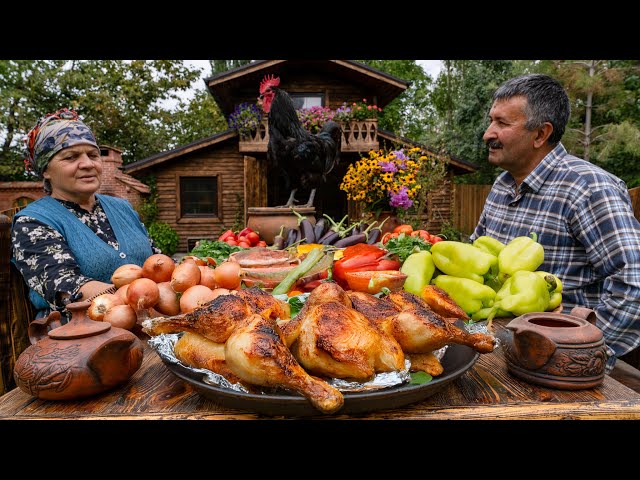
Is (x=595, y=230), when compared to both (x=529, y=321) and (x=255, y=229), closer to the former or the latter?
(x=529, y=321)

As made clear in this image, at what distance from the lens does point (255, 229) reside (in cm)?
476

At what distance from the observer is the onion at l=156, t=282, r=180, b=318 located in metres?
1.83

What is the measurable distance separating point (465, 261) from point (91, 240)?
2.34 meters

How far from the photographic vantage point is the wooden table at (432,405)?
1187mm

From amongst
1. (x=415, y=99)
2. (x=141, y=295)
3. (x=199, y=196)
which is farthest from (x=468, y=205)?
(x=415, y=99)

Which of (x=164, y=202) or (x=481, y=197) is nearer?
(x=164, y=202)

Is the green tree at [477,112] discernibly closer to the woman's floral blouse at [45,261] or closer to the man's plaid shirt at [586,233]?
the man's plaid shirt at [586,233]

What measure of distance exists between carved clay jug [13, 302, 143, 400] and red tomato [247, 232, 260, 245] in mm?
3087

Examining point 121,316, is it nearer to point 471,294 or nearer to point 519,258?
point 471,294

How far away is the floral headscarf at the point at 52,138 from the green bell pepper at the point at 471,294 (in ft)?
7.41

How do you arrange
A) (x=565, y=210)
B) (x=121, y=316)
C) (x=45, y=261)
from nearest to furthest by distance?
(x=121, y=316) < (x=45, y=261) < (x=565, y=210)

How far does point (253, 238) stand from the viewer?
4.47 meters

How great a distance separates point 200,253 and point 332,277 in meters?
1.25

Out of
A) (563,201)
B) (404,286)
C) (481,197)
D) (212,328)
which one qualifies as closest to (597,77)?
(481,197)
